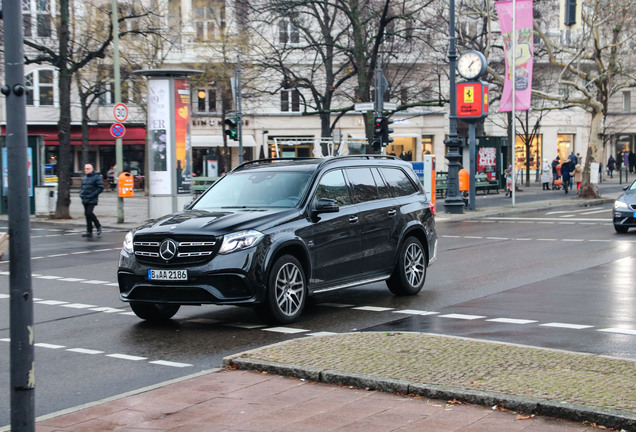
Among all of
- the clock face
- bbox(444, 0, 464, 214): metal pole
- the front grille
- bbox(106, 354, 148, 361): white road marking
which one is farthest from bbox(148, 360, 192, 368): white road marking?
the clock face

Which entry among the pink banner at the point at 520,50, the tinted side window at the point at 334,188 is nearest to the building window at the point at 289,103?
the pink banner at the point at 520,50

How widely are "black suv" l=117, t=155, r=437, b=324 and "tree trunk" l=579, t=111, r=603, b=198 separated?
2619cm

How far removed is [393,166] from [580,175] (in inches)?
1348

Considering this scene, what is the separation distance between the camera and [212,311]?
36.5 feet

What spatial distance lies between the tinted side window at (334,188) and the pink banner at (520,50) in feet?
70.7

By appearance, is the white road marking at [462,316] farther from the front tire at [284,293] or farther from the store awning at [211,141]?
the store awning at [211,141]

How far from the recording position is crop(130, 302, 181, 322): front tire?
33.5 ft

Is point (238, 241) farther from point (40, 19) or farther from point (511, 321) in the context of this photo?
point (40, 19)

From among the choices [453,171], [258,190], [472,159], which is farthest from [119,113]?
[258,190]

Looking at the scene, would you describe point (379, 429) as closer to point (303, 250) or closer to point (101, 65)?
point (303, 250)

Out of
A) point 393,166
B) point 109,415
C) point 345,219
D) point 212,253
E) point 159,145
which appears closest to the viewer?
point 109,415

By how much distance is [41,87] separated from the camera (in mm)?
57406

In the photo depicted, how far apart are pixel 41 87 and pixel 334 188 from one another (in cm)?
5032

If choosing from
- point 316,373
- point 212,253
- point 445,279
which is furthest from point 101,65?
point 316,373
